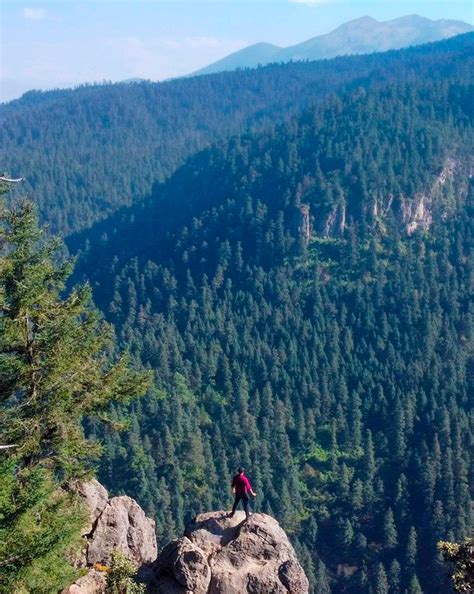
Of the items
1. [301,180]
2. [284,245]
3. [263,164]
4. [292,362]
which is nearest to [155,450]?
[292,362]

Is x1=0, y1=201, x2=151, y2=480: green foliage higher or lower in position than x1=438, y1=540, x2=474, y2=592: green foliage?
higher

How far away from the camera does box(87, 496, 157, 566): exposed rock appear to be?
924 inches

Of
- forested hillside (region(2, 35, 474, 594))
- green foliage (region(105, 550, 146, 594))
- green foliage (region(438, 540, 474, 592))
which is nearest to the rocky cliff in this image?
green foliage (region(105, 550, 146, 594))

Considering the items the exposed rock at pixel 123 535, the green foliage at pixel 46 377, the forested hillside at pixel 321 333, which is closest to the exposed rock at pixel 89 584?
the green foliage at pixel 46 377

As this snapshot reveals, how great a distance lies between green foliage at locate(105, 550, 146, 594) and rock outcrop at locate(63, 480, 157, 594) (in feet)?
4.40

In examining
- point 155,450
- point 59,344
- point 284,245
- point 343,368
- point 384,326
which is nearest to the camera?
point 59,344

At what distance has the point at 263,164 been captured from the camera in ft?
566

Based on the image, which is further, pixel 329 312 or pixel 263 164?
pixel 263 164

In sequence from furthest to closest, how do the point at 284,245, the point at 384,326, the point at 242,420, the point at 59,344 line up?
1. the point at 284,245
2. the point at 384,326
3. the point at 242,420
4. the point at 59,344

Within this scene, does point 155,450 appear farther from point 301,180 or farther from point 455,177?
point 455,177

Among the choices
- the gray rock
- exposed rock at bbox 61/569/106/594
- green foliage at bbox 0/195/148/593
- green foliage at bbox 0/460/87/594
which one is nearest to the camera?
green foliage at bbox 0/460/87/594

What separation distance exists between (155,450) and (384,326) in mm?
54326

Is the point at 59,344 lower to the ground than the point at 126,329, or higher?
higher

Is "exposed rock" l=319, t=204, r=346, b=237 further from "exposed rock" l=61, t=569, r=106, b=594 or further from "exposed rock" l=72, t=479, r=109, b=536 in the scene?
"exposed rock" l=61, t=569, r=106, b=594
